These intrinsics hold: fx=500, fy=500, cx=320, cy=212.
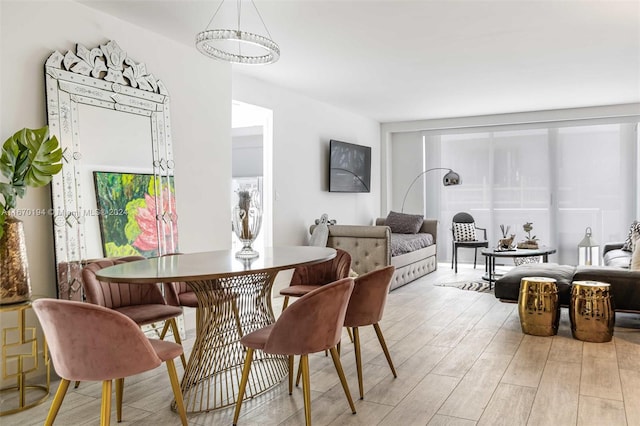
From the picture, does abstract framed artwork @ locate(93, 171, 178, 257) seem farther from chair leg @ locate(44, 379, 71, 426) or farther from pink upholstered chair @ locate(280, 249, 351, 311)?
chair leg @ locate(44, 379, 71, 426)

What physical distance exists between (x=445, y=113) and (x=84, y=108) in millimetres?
5943

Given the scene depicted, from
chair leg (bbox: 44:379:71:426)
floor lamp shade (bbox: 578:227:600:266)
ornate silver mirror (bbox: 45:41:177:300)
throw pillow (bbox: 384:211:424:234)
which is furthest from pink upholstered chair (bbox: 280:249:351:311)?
floor lamp shade (bbox: 578:227:600:266)

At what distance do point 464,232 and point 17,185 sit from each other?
254 inches

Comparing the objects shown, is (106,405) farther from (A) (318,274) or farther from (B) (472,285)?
(B) (472,285)

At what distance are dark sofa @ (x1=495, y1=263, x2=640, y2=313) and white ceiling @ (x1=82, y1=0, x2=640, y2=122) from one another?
201 centimetres

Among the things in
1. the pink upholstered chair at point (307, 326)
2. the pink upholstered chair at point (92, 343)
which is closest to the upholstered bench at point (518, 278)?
the pink upholstered chair at point (307, 326)

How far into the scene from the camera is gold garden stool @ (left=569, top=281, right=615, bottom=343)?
12.7ft

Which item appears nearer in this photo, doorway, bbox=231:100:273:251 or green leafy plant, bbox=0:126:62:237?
green leafy plant, bbox=0:126:62:237

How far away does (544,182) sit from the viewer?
26.6 ft

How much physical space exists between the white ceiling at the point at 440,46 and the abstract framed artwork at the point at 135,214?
1244 mm

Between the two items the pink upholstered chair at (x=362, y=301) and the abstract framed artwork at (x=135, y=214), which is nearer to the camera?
the pink upholstered chair at (x=362, y=301)

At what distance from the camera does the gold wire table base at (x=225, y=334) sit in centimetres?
273

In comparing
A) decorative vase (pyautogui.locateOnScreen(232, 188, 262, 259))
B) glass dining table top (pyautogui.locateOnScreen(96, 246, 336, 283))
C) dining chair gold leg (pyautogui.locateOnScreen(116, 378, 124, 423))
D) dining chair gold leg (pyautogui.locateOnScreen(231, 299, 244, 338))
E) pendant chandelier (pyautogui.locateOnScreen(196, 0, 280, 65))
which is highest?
pendant chandelier (pyautogui.locateOnScreen(196, 0, 280, 65))

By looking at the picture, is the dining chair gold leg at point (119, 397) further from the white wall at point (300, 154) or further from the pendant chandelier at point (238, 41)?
the white wall at point (300, 154)
